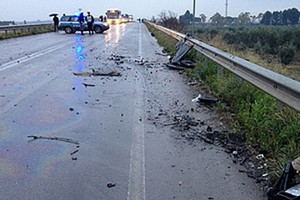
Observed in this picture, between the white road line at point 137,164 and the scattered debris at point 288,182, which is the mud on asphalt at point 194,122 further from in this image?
the scattered debris at point 288,182

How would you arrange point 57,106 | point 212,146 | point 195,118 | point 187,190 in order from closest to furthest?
1. point 187,190
2. point 212,146
3. point 195,118
4. point 57,106

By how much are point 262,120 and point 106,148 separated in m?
2.40

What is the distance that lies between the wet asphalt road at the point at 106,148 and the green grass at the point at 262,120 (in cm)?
46

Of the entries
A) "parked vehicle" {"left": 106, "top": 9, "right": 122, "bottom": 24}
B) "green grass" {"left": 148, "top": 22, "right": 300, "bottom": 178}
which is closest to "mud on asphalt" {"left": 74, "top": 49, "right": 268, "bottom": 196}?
"green grass" {"left": 148, "top": 22, "right": 300, "bottom": 178}

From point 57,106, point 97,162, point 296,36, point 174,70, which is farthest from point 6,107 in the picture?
point 296,36

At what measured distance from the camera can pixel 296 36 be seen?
6062 centimetres

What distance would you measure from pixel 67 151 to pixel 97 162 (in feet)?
1.85

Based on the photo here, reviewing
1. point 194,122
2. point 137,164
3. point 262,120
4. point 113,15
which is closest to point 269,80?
point 262,120

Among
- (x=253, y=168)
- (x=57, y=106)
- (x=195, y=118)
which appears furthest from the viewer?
(x=57, y=106)

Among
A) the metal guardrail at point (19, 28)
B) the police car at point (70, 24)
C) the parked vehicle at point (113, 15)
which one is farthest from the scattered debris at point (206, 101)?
the parked vehicle at point (113, 15)

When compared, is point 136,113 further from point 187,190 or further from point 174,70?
point 174,70

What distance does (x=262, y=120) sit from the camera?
18.7 feet

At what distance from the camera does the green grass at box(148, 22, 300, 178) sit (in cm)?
471

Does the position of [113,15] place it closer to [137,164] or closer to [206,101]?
[206,101]
